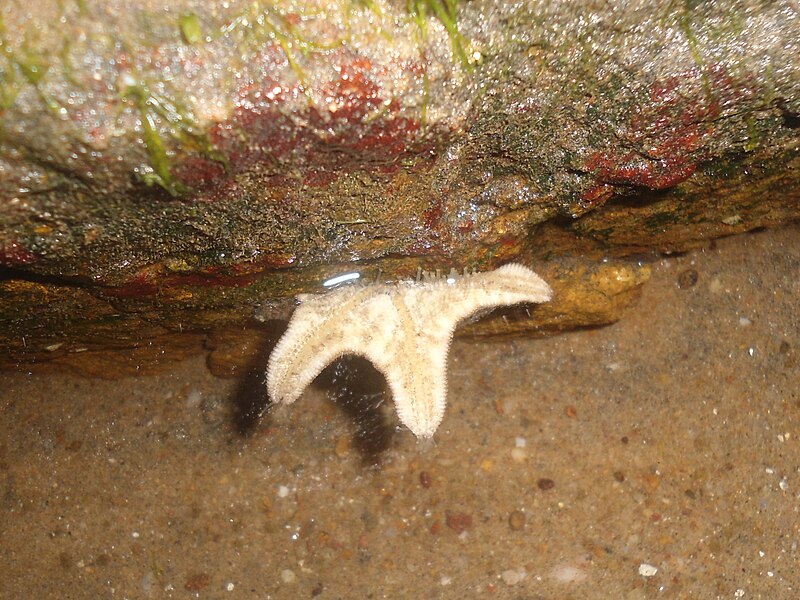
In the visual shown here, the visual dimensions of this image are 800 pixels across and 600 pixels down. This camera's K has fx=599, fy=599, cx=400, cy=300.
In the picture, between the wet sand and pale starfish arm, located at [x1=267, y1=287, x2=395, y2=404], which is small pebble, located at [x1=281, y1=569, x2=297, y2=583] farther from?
pale starfish arm, located at [x1=267, y1=287, x2=395, y2=404]

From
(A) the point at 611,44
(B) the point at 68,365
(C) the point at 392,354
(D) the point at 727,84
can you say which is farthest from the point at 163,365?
(D) the point at 727,84

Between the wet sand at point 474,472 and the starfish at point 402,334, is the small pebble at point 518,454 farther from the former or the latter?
the starfish at point 402,334

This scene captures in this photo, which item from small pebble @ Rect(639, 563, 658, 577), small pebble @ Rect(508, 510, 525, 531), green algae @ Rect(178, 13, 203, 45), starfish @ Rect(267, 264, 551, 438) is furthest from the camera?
small pebble @ Rect(508, 510, 525, 531)

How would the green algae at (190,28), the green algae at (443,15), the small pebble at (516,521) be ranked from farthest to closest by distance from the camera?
the small pebble at (516,521), the green algae at (443,15), the green algae at (190,28)

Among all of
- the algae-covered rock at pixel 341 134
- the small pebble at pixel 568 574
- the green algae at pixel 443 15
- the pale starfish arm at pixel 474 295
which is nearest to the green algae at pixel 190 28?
the algae-covered rock at pixel 341 134

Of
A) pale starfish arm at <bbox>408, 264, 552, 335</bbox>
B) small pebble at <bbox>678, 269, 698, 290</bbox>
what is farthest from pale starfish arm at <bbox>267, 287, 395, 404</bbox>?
small pebble at <bbox>678, 269, 698, 290</bbox>

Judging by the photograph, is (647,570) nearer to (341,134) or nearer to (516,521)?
(516,521)

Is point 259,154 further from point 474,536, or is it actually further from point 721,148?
point 474,536
